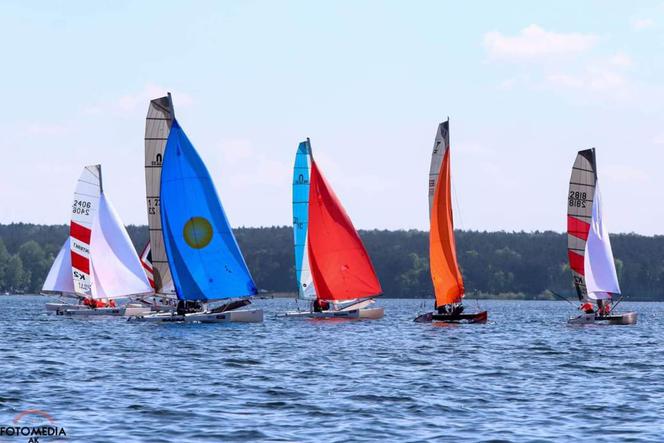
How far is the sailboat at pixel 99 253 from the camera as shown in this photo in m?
76.2

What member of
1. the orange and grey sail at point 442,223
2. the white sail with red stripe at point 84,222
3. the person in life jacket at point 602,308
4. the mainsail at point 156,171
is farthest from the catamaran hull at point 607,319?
the white sail with red stripe at point 84,222

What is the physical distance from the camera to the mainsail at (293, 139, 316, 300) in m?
74.2

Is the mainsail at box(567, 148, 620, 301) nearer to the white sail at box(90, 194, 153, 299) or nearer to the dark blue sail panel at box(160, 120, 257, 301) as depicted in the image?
the dark blue sail panel at box(160, 120, 257, 301)

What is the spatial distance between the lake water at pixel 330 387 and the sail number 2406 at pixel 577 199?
47.5 feet

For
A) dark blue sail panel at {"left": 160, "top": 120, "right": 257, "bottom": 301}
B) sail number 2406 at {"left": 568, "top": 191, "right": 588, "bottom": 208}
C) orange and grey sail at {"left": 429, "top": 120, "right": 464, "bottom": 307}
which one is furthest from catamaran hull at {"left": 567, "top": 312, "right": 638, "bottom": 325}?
dark blue sail panel at {"left": 160, "top": 120, "right": 257, "bottom": 301}

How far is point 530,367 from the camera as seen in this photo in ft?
136

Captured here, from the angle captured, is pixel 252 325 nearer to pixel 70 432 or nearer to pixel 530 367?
pixel 530 367

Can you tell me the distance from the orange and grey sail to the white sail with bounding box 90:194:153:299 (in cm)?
2022

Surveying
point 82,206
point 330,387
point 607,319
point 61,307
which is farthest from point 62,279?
point 330,387

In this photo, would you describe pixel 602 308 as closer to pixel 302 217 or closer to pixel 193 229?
pixel 302 217

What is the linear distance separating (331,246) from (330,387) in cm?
3801

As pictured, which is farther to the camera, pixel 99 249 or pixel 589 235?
pixel 99 249

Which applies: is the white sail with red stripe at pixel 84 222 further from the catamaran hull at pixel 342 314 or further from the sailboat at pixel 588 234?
the sailboat at pixel 588 234

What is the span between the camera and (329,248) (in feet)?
236
